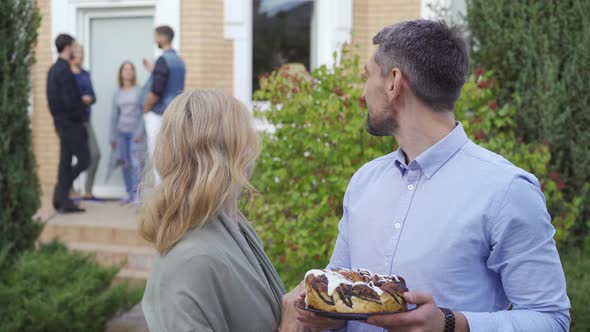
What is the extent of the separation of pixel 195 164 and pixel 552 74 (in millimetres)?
4436

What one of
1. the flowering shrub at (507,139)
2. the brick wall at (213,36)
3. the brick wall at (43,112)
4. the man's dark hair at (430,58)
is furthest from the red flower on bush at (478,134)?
the brick wall at (43,112)

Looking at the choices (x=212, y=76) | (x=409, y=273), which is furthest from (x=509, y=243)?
(x=212, y=76)

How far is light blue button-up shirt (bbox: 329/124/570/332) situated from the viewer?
1.99 m

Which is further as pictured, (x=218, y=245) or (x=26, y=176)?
(x=26, y=176)

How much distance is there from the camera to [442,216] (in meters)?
2.12

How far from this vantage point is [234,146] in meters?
2.37

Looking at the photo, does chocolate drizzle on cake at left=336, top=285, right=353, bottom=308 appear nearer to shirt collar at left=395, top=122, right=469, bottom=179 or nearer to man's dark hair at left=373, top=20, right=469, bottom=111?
shirt collar at left=395, top=122, right=469, bottom=179

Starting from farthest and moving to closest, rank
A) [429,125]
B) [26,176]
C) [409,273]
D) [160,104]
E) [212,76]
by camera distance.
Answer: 1. [212,76]
2. [160,104]
3. [26,176]
4. [429,125]
5. [409,273]

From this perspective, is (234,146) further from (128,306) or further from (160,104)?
(160,104)

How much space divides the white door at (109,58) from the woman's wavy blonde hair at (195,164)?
860 cm

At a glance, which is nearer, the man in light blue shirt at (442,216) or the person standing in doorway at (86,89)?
the man in light blue shirt at (442,216)

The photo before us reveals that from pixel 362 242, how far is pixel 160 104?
706 centimetres

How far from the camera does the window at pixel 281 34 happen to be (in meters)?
10.2

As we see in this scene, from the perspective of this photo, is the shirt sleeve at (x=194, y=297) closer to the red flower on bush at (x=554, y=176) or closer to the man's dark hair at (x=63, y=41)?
the red flower on bush at (x=554, y=176)
